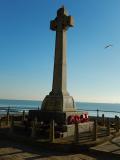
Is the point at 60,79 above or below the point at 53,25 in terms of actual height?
below

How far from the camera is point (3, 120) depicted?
70.1ft

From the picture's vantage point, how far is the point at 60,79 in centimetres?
1767

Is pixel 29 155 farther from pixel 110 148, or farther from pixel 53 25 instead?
pixel 53 25

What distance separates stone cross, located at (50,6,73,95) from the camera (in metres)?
17.7

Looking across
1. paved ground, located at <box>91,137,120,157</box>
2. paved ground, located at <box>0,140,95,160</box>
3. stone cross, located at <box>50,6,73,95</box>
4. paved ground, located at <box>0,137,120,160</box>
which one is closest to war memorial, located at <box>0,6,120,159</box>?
stone cross, located at <box>50,6,73,95</box>

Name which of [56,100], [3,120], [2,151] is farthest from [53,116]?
[3,120]

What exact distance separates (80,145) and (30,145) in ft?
8.69

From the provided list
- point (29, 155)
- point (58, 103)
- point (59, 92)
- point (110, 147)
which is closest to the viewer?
point (29, 155)

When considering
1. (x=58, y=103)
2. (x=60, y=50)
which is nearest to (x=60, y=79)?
(x=58, y=103)

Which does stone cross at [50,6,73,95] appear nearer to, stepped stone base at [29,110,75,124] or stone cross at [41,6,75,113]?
stone cross at [41,6,75,113]

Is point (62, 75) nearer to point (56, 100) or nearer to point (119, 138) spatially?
point (56, 100)

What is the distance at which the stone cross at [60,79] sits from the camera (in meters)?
17.3

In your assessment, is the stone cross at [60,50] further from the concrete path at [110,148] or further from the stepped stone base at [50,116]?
the concrete path at [110,148]

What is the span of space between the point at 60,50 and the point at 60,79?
194 cm
